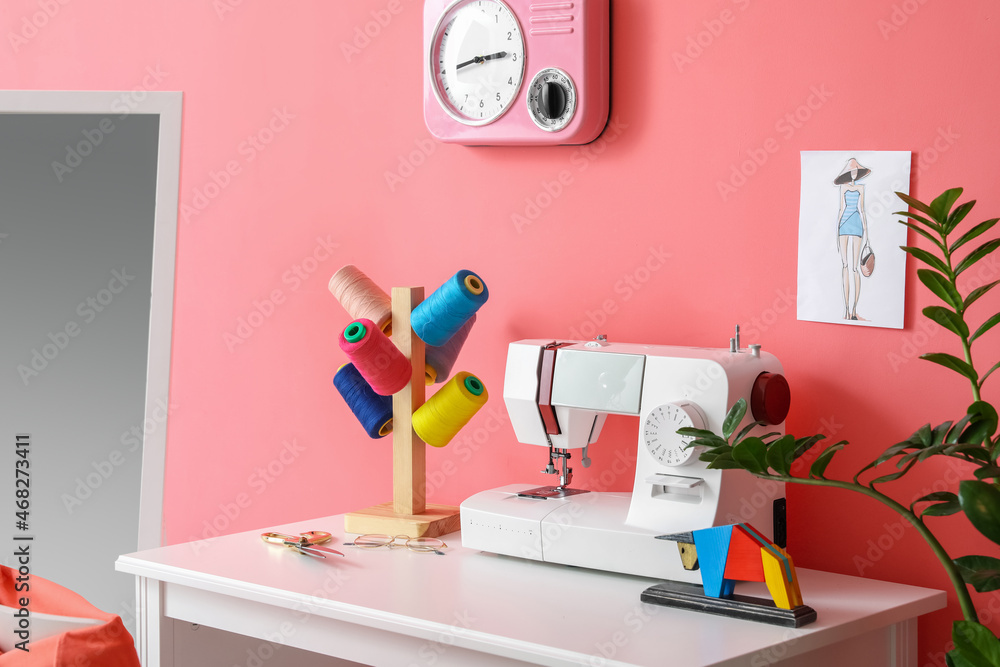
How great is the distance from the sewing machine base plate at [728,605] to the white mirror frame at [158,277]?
147cm

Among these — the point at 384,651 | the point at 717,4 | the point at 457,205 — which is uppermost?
the point at 717,4

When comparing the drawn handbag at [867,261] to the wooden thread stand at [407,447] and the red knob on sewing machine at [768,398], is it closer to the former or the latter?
the red knob on sewing machine at [768,398]

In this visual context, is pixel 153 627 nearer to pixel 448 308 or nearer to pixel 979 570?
pixel 448 308

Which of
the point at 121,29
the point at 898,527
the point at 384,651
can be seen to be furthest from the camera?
the point at 121,29

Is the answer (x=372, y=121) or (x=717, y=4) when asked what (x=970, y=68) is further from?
(x=372, y=121)

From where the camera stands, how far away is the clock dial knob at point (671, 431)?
158 centimetres

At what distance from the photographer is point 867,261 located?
1681 mm

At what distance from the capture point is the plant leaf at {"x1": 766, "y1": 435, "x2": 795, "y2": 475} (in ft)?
4.48

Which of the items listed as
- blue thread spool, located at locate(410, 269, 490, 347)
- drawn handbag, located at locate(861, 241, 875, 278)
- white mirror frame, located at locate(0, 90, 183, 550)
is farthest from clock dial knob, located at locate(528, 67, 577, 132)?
white mirror frame, located at locate(0, 90, 183, 550)

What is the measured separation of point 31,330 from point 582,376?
4.80 ft

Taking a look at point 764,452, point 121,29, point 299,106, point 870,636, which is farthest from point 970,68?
point 121,29

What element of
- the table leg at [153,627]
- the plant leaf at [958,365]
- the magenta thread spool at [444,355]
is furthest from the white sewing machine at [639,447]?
the table leg at [153,627]

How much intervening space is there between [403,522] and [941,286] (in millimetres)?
1001

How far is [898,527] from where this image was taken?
5.49 ft
